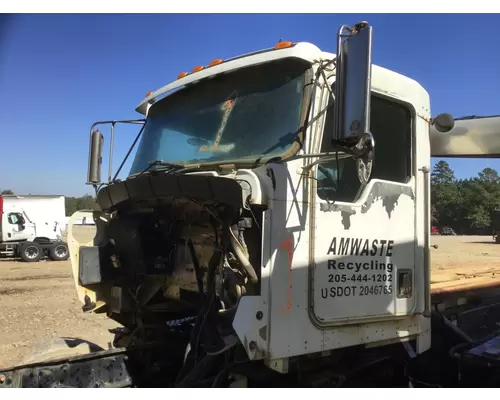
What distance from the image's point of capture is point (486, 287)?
4.50 metres

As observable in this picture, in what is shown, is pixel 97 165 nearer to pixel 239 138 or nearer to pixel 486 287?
pixel 239 138

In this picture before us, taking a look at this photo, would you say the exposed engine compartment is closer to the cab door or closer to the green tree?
the cab door

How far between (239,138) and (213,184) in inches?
23.6

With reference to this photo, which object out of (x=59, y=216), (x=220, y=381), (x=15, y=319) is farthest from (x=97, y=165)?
(x=59, y=216)

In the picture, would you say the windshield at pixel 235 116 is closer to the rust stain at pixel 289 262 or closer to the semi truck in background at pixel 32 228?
the rust stain at pixel 289 262

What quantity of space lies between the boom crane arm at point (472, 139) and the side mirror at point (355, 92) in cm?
201

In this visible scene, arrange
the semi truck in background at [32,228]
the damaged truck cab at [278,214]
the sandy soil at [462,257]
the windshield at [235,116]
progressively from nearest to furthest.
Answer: the damaged truck cab at [278,214] < the windshield at [235,116] < the sandy soil at [462,257] < the semi truck in background at [32,228]

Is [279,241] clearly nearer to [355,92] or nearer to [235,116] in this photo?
[355,92]

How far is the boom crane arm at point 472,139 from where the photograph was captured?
4.17 meters

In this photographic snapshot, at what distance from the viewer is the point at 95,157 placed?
4125 millimetres

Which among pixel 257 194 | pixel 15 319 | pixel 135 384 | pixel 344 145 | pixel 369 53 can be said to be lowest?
pixel 15 319

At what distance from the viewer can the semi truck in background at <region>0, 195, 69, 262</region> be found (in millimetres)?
20484

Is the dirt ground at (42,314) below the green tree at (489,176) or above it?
below

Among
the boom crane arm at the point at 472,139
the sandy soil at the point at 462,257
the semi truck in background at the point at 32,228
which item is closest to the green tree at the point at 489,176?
the sandy soil at the point at 462,257
